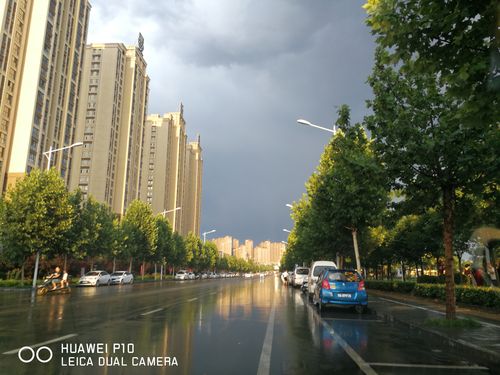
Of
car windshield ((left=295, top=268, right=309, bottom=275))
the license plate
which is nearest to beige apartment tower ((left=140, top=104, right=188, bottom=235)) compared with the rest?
car windshield ((left=295, top=268, right=309, bottom=275))

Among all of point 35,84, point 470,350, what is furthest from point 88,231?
point 470,350

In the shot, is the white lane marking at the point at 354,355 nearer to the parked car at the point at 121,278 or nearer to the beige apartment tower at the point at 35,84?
the parked car at the point at 121,278

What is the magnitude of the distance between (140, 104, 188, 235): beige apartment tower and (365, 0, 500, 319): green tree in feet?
392

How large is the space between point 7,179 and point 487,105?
64016 millimetres

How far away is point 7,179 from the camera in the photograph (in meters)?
58.9

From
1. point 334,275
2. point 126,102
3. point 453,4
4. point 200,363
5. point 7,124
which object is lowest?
point 200,363

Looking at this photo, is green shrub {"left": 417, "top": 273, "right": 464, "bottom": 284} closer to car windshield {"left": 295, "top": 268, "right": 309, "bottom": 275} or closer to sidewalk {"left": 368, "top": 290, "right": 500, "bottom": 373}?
car windshield {"left": 295, "top": 268, "right": 309, "bottom": 275}

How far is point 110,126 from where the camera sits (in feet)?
301

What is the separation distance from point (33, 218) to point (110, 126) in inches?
2479

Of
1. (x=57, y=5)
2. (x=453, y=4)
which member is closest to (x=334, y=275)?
(x=453, y=4)

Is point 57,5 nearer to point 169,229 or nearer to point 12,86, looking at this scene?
point 12,86

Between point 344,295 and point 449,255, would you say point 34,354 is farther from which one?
point 344,295

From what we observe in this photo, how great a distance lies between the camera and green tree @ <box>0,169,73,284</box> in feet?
106

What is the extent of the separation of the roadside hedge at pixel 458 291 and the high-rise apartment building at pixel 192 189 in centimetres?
13111
